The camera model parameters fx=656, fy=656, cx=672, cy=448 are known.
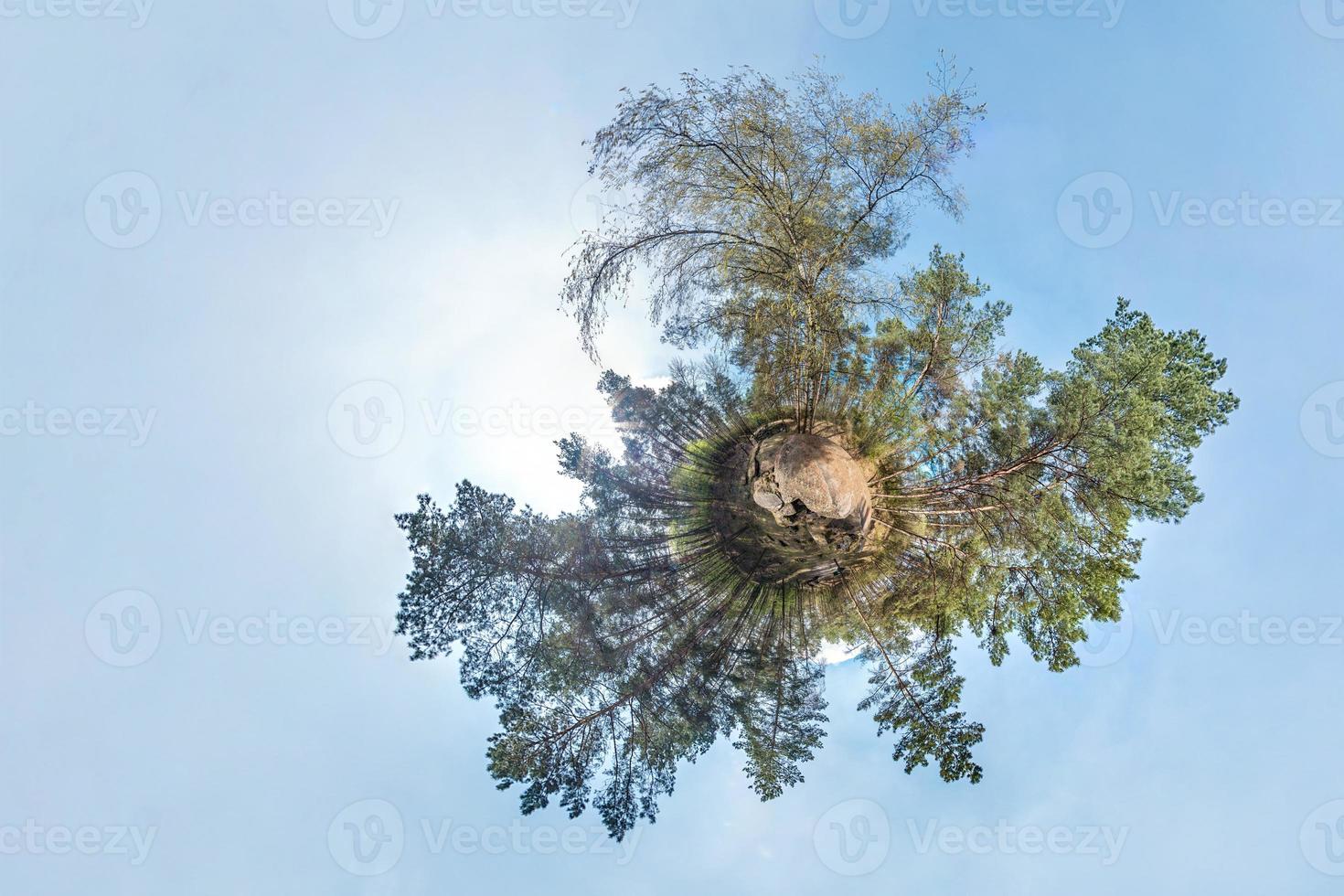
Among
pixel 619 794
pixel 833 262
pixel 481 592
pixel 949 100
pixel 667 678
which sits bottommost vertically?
pixel 619 794

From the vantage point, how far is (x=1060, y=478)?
9.87 m

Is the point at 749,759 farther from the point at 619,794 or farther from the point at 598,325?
the point at 598,325

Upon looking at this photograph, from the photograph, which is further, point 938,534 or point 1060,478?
point 938,534

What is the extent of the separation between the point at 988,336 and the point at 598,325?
655 cm

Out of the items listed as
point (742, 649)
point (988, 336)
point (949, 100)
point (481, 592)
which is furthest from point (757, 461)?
point (949, 100)

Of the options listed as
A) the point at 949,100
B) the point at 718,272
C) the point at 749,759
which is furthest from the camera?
the point at 718,272

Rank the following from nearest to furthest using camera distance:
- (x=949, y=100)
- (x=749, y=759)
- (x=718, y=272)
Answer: (x=949, y=100) → (x=749, y=759) → (x=718, y=272)

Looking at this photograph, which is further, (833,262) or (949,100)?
(833,262)

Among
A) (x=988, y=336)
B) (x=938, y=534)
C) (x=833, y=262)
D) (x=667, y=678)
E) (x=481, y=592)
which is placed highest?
(x=833, y=262)

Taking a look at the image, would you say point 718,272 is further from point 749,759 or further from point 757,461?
point 749,759

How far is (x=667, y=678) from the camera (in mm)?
10398

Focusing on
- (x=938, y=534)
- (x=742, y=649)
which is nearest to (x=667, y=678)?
(x=742, y=649)

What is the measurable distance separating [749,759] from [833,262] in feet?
26.3

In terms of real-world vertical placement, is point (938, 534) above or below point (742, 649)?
above
